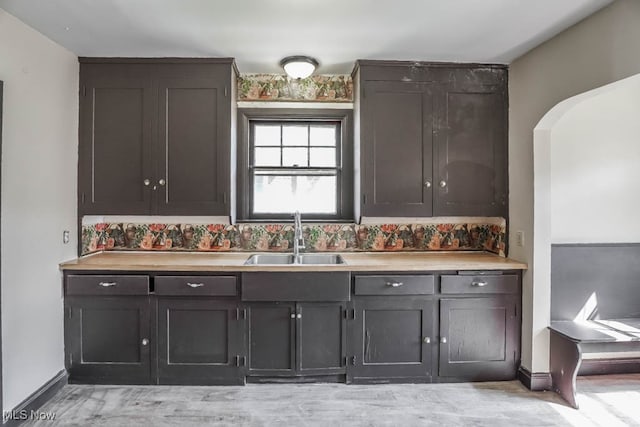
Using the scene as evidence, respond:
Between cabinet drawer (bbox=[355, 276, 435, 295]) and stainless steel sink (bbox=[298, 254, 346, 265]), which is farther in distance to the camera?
stainless steel sink (bbox=[298, 254, 346, 265])

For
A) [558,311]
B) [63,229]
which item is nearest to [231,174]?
[63,229]

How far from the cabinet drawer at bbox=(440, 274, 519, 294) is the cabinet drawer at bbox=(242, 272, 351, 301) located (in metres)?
0.87

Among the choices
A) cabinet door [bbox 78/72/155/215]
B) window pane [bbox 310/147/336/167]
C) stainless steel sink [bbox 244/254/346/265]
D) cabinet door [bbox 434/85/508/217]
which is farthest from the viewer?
window pane [bbox 310/147/336/167]

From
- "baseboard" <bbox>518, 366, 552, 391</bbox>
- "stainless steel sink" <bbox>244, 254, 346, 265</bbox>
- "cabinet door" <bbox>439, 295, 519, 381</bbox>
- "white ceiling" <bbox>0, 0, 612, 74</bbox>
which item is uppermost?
"white ceiling" <bbox>0, 0, 612, 74</bbox>

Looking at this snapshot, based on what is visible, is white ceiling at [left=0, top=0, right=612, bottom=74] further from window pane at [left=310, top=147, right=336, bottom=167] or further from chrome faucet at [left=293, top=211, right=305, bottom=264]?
chrome faucet at [left=293, top=211, right=305, bottom=264]

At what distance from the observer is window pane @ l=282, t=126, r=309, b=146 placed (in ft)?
10.7

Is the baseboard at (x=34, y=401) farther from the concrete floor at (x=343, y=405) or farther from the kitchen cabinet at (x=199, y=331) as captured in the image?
the kitchen cabinet at (x=199, y=331)

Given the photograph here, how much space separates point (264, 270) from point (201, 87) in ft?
4.85

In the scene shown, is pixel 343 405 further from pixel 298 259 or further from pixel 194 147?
pixel 194 147

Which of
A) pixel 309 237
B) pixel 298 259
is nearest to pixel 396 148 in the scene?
pixel 309 237

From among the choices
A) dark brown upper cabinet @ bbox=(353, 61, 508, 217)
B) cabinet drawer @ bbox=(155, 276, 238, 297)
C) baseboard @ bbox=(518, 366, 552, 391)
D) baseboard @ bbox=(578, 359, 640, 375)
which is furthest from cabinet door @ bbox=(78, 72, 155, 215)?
baseboard @ bbox=(578, 359, 640, 375)

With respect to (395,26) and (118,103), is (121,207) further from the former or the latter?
(395,26)

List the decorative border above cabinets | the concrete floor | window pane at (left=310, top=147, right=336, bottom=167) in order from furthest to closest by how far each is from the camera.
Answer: window pane at (left=310, top=147, right=336, bottom=167) < the decorative border above cabinets < the concrete floor

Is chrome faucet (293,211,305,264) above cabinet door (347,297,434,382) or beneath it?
above
